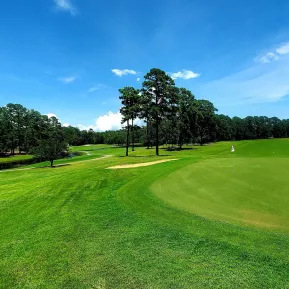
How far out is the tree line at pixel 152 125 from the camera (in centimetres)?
3531

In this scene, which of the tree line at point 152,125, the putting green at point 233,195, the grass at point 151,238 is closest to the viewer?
the grass at point 151,238

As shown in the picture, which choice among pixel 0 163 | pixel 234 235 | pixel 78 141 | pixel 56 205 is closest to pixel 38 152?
pixel 0 163

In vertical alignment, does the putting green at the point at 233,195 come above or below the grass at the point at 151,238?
above

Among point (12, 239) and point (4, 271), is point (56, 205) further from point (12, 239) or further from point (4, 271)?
point (4, 271)

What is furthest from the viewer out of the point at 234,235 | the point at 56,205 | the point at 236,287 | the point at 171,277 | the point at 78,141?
the point at 78,141

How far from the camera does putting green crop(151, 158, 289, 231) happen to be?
7.35 m

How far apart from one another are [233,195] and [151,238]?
4.74 metres

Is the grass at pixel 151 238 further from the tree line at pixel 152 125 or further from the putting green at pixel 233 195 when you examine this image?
the tree line at pixel 152 125

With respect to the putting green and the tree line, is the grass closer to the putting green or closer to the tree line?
the putting green

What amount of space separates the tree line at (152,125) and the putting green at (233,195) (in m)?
22.3

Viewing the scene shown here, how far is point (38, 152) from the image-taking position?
35188 mm

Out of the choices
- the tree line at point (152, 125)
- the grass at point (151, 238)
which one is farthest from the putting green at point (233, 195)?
the tree line at point (152, 125)

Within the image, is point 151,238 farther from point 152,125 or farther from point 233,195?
point 152,125

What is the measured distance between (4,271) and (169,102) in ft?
108
